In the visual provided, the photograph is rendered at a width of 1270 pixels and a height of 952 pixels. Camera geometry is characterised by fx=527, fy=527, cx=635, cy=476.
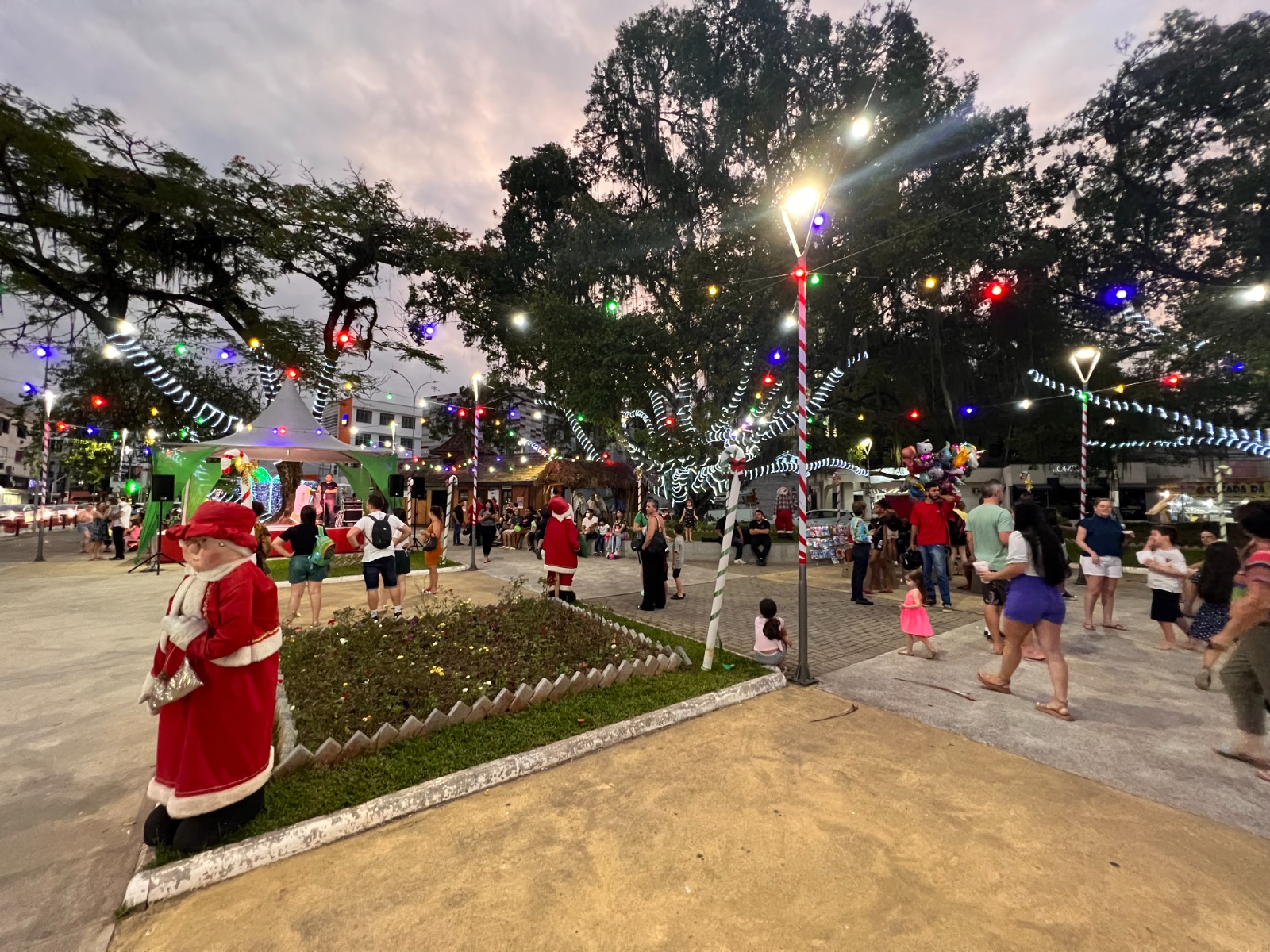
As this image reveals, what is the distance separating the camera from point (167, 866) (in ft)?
8.21

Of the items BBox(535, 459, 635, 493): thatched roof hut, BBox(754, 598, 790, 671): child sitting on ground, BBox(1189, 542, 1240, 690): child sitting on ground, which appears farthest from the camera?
BBox(535, 459, 635, 493): thatched roof hut

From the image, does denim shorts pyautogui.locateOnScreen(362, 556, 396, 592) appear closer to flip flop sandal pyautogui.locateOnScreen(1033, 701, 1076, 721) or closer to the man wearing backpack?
the man wearing backpack

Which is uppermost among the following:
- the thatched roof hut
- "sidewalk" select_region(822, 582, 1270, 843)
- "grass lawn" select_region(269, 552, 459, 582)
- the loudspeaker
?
the thatched roof hut

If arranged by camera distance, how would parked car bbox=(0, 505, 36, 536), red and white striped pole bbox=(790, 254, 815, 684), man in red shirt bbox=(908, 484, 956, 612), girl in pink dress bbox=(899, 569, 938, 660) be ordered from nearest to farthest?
red and white striped pole bbox=(790, 254, 815, 684) → girl in pink dress bbox=(899, 569, 938, 660) → man in red shirt bbox=(908, 484, 956, 612) → parked car bbox=(0, 505, 36, 536)

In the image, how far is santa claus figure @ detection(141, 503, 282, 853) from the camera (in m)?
2.57

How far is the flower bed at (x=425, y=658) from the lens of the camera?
13.9 feet

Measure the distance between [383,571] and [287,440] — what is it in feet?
30.0

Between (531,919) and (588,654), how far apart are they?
327cm

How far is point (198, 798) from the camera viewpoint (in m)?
2.60

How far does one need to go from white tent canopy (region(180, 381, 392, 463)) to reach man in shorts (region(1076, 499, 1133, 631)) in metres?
15.2

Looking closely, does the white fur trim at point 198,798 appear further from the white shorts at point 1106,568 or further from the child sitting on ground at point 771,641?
the white shorts at point 1106,568

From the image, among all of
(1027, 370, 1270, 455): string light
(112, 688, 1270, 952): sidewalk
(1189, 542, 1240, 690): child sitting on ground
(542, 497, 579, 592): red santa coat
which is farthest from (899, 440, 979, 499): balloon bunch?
(112, 688, 1270, 952): sidewalk

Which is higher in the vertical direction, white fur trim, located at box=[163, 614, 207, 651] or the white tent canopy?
the white tent canopy

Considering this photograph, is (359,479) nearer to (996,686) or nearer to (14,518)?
(996,686)
